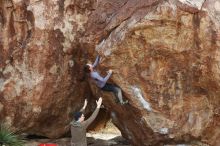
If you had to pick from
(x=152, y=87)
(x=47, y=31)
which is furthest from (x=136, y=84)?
(x=47, y=31)

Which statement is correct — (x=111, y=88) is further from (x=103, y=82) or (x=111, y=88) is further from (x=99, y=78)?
(x=99, y=78)

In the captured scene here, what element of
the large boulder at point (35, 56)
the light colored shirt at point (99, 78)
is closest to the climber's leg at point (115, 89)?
the light colored shirt at point (99, 78)

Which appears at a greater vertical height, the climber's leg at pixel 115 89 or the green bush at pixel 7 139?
the climber's leg at pixel 115 89

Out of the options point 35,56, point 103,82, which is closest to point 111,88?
point 103,82

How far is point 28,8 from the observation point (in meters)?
13.1

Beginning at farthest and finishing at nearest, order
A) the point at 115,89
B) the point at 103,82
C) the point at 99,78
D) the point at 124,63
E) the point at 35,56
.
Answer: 1. the point at 35,56
2. the point at 115,89
3. the point at 124,63
4. the point at 103,82
5. the point at 99,78

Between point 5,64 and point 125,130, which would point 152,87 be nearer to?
point 125,130

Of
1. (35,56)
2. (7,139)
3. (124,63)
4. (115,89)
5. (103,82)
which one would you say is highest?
(35,56)

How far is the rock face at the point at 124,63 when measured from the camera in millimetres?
11469

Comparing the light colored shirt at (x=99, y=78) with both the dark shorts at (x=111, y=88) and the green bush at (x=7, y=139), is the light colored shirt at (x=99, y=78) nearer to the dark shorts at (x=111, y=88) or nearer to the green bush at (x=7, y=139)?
the dark shorts at (x=111, y=88)

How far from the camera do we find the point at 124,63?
39.5 ft

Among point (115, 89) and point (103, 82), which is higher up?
point (103, 82)

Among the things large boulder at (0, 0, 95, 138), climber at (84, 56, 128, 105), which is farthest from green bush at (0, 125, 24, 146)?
climber at (84, 56, 128, 105)

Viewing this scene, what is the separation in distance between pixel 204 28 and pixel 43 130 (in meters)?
6.06
